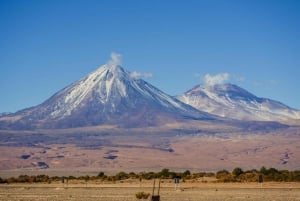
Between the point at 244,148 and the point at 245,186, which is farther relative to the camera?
the point at 244,148

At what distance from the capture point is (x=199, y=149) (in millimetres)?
192625

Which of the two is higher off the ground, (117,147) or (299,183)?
(117,147)

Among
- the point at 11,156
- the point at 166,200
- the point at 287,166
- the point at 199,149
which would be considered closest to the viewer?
the point at 166,200

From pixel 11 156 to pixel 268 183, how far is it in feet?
395

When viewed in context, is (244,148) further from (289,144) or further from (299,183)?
(299,183)

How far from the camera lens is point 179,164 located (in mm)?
163500

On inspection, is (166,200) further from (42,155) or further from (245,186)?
(42,155)

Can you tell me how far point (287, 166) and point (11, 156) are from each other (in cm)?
5978

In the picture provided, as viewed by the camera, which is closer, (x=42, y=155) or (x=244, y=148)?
(x=42, y=155)

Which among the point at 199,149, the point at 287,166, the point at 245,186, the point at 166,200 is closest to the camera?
the point at 166,200

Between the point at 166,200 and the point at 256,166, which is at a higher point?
the point at 256,166

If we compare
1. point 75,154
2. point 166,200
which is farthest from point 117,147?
point 166,200

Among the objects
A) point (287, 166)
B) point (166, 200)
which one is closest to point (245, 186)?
point (166, 200)

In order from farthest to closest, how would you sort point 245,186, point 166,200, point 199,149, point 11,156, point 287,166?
1. point 199,149
2. point 11,156
3. point 287,166
4. point 245,186
5. point 166,200
